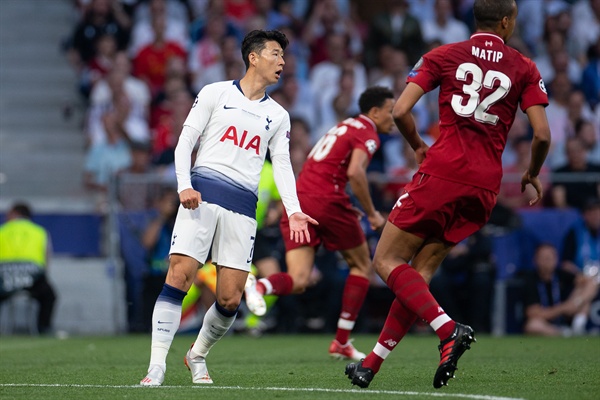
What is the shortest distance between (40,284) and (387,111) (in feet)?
21.4

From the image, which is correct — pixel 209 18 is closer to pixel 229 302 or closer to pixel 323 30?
pixel 323 30

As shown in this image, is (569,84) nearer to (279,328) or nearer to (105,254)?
(279,328)

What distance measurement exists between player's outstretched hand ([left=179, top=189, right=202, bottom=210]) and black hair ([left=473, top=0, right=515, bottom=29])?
2.14 m

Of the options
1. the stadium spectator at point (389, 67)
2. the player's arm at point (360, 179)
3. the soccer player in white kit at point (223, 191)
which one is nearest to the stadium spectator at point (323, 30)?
the stadium spectator at point (389, 67)

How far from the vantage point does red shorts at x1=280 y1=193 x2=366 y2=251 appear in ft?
35.6

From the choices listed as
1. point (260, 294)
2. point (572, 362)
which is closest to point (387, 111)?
point (260, 294)

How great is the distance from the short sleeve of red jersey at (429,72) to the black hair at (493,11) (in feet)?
1.12

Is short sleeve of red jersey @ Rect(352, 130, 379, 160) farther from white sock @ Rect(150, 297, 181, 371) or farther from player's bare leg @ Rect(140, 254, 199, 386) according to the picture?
white sock @ Rect(150, 297, 181, 371)

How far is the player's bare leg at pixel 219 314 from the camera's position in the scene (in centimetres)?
775

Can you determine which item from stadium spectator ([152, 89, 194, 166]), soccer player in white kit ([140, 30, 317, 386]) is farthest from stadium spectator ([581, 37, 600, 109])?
soccer player in white kit ([140, 30, 317, 386])

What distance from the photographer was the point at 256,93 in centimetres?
795

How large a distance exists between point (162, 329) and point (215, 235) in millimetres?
727

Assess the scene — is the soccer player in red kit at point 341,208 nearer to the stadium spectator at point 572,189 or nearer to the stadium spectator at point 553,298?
the stadium spectator at point 553,298

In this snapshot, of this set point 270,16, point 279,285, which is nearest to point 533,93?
point 279,285
